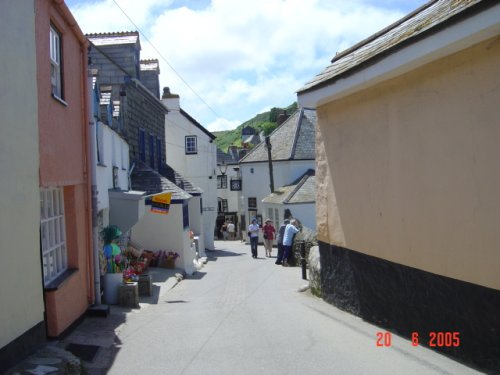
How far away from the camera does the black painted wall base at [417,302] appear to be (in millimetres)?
5453

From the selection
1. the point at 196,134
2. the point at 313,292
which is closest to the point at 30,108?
the point at 313,292

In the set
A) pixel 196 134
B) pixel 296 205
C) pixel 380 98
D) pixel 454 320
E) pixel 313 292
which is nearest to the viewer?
pixel 454 320

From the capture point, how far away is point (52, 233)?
7859mm

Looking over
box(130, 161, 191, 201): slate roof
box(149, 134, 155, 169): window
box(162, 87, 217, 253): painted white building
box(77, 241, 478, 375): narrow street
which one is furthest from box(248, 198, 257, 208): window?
box(77, 241, 478, 375): narrow street

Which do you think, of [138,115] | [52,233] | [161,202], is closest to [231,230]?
[138,115]

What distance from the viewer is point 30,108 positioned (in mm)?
6316

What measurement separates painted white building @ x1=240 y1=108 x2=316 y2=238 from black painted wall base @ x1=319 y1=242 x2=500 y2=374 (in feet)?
72.7

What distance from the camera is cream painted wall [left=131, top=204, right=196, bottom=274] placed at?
59.3 ft

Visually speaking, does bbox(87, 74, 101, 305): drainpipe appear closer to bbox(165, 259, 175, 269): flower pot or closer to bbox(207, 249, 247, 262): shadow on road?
bbox(165, 259, 175, 269): flower pot

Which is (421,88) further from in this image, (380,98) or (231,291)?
(231,291)

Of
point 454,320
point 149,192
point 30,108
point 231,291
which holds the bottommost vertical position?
point 231,291

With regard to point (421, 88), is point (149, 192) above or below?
below

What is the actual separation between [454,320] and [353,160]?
337cm

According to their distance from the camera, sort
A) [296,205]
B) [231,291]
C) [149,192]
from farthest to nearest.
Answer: [296,205] < [149,192] < [231,291]
